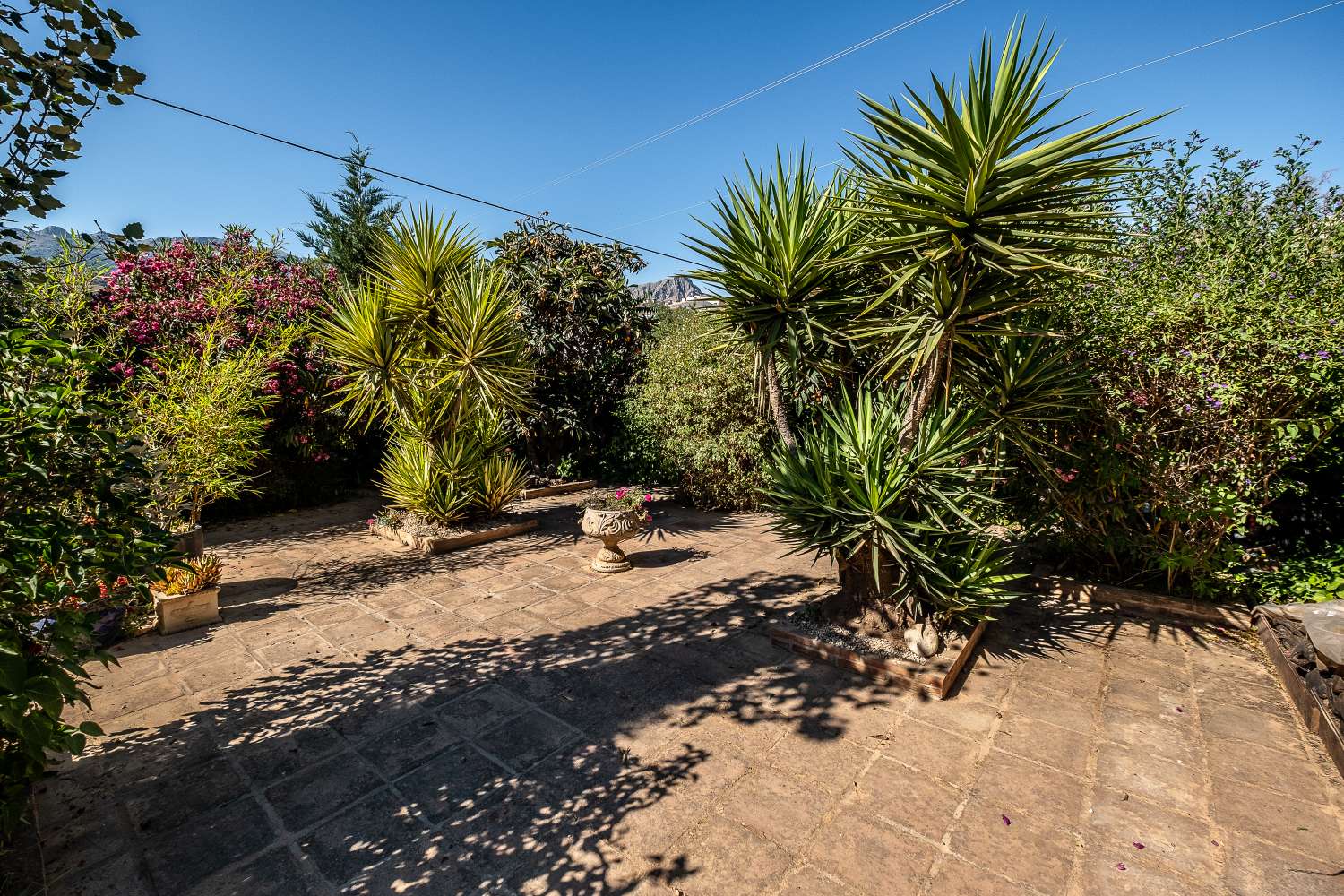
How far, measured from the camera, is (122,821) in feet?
8.41

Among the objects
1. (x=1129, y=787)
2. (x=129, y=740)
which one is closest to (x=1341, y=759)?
(x=1129, y=787)

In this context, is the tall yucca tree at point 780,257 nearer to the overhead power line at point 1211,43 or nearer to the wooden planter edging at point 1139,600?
the wooden planter edging at point 1139,600

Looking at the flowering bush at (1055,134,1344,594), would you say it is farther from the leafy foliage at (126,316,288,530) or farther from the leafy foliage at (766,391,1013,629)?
the leafy foliage at (126,316,288,530)

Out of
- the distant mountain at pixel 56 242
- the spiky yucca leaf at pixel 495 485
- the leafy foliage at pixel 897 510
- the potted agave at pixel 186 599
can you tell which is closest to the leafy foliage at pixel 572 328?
the spiky yucca leaf at pixel 495 485

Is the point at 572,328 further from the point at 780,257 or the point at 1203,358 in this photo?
the point at 1203,358

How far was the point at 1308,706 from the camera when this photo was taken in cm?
331

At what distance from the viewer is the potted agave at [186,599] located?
14.9 feet

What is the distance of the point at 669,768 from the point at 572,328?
7973mm

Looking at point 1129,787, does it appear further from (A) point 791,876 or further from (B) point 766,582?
(B) point 766,582

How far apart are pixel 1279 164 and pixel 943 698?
5113 millimetres

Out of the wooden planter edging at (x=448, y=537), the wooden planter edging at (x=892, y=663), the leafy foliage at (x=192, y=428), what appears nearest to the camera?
the wooden planter edging at (x=892, y=663)

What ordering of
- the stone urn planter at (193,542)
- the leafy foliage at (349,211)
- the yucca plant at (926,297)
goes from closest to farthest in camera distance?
1. the yucca plant at (926,297)
2. the stone urn planter at (193,542)
3. the leafy foliage at (349,211)

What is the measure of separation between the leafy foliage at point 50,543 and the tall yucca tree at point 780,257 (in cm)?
350

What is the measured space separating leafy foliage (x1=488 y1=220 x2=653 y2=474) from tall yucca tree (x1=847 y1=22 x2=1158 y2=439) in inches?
262
